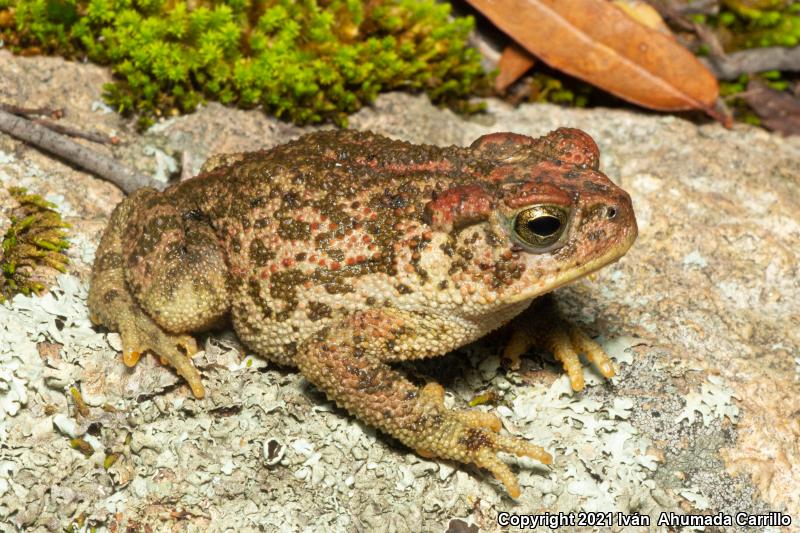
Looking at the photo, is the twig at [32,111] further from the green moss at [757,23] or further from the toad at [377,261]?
the green moss at [757,23]

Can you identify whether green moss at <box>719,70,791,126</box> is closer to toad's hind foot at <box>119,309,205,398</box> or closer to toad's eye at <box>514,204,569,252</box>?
toad's eye at <box>514,204,569,252</box>

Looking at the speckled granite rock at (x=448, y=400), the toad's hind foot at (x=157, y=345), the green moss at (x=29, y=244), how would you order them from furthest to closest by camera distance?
the green moss at (x=29, y=244) < the toad's hind foot at (x=157, y=345) < the speckled granite rock at (x=448, y=400)

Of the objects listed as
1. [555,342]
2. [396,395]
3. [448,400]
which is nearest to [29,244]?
[396,395]

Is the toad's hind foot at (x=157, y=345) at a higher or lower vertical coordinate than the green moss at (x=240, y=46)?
lower

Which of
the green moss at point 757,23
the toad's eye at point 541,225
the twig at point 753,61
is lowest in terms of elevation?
the twig at point 753,61

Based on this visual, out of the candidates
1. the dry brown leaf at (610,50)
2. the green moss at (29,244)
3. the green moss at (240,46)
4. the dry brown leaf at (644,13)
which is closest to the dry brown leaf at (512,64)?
the dry brown leaf at (610,50)

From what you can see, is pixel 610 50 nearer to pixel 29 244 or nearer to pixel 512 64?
pixel 512 64

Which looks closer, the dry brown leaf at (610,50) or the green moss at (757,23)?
the dry brown leaf at (610,50)
